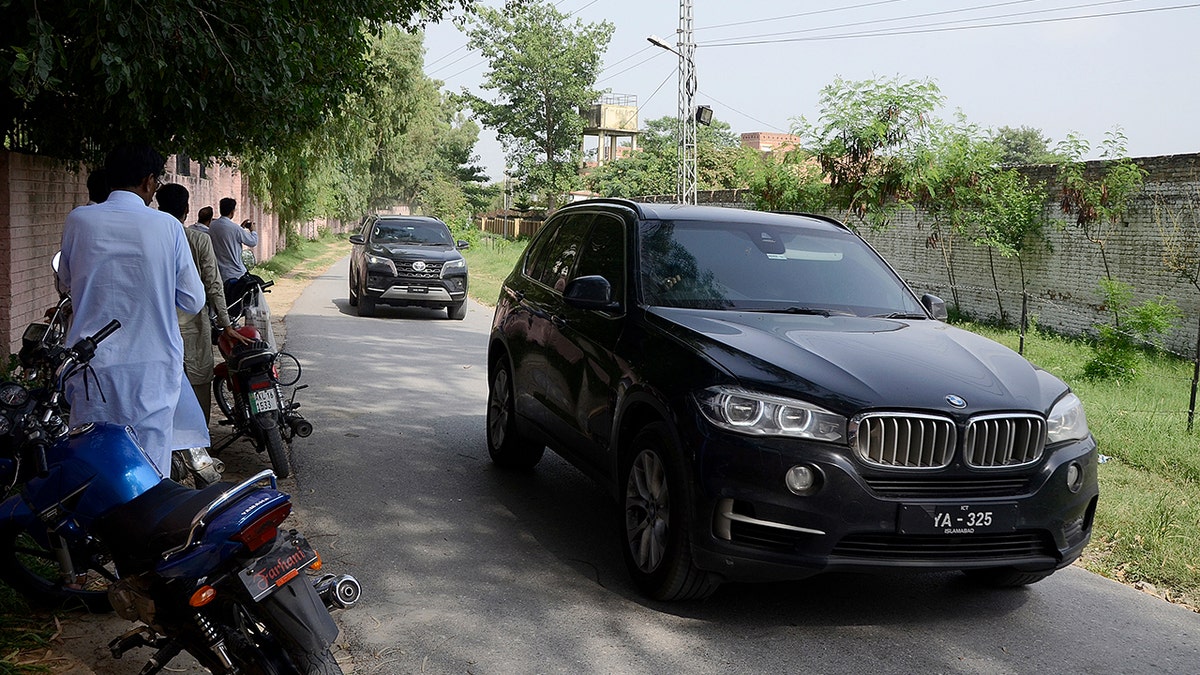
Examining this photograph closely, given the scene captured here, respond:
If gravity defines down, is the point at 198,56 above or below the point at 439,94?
below

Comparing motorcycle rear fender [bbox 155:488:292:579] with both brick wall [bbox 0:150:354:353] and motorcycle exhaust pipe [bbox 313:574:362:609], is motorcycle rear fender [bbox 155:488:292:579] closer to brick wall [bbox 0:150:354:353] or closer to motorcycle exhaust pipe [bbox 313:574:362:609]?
motorcycle exhaust pipe [bbox 313:574:362:609]

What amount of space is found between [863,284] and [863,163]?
576 inches

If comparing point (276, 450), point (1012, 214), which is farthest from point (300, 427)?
point (1012, 214)

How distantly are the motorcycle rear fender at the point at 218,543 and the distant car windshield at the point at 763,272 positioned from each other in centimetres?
284

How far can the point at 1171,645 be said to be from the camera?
4832mm

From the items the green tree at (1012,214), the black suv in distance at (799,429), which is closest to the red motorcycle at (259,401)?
the black suv in distance at (799,429)

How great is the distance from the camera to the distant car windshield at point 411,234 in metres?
20.0

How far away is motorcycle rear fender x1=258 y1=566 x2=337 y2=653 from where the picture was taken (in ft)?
10.5

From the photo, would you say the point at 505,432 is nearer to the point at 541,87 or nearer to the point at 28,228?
the point at 28,228

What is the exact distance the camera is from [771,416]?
4.58 meters

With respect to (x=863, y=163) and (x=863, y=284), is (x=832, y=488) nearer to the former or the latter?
(x=863, y=284)

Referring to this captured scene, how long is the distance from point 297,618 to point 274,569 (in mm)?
157

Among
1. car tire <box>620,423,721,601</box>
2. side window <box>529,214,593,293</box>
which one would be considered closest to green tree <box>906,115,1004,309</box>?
side window <box>529,214,593,293</box>

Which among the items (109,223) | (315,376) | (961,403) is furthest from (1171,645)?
(315,376)
